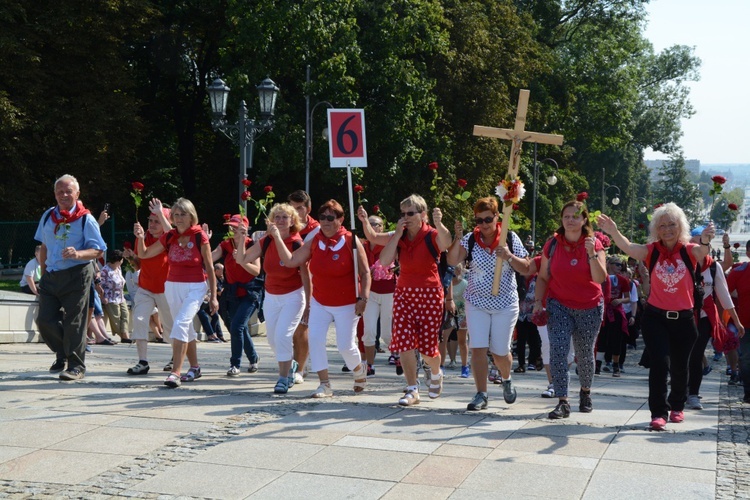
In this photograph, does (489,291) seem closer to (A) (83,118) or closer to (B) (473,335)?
(B) (473,335)

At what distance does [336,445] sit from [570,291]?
2.50 m

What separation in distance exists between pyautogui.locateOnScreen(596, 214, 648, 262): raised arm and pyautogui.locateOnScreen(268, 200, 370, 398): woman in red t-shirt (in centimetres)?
206

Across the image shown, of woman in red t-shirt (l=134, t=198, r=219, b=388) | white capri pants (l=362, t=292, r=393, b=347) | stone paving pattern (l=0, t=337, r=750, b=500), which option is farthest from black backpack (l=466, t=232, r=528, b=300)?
woman in red t-shirt (l=134, t=198, r=219, b=388)

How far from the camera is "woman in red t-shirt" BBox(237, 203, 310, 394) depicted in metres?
9.29

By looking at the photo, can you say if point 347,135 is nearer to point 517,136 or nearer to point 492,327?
point 517,136

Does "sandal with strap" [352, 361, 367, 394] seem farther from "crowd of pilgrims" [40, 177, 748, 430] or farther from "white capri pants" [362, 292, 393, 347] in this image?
"white capri pants" [362, 292, 393, 347]

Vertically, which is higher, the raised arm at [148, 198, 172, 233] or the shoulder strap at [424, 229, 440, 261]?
the raised arm at [148, 198, 172, 233]

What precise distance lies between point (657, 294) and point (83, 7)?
1028 inches

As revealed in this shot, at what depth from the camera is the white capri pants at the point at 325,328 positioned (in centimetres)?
902

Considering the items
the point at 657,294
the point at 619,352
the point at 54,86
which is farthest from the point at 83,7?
the point at 657,294

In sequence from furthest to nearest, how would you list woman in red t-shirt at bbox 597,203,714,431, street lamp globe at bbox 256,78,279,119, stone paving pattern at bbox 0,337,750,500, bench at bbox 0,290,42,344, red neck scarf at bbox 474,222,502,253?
street lamp globe at bbox 256,78,279,119 < bench at bbox 0,290,42,344 < red neck scarf at bbox 474,222,502,253 < woman in red t-shirt at bbox 597,203,714,431 < stone paving pattern at bbox 0,337,750,500

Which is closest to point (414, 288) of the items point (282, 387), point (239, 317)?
point (282, 387)

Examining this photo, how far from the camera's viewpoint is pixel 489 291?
27.9 feet

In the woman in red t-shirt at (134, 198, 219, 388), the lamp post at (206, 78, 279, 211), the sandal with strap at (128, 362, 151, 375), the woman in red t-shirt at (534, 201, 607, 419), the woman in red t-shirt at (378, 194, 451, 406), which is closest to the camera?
the woman in red t-shirt at (534, 201, 607, 419)
